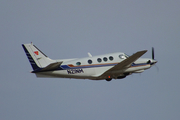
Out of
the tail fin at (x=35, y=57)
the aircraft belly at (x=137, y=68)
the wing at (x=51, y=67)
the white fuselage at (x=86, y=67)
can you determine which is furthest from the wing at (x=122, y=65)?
the tail fin at (x=35, y=57)

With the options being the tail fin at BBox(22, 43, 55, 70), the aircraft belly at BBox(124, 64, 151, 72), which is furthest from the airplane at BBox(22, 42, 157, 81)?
the aircraft belly at BBox(124, 64, 151, 72)

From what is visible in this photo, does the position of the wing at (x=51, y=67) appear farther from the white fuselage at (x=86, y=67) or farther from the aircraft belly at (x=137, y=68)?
the aircraft belly at (x=137, y=68)

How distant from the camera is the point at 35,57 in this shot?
38.0 meters

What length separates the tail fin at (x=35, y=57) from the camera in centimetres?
3781

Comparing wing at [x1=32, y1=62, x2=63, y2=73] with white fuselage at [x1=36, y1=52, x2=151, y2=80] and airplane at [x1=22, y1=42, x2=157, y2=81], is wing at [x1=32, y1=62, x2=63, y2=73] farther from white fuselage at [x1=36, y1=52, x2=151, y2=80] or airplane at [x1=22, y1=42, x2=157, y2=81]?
white fuselage at [x1=36, y1=52, x2=151, y2=80]

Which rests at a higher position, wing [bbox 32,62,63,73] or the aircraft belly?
the aircraft belly

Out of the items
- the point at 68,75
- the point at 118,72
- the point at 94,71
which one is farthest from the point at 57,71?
the point at 118,72

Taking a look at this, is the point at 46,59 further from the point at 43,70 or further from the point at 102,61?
the point at 102,61

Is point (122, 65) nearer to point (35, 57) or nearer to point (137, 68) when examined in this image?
point (137, 68)

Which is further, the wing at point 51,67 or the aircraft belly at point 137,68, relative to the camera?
the aircraft belly at point 137,68

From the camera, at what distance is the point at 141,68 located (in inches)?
1617

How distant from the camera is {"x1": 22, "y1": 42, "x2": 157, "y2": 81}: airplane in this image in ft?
123

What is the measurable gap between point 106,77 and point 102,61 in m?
1.94

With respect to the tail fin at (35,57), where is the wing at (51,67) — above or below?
below
